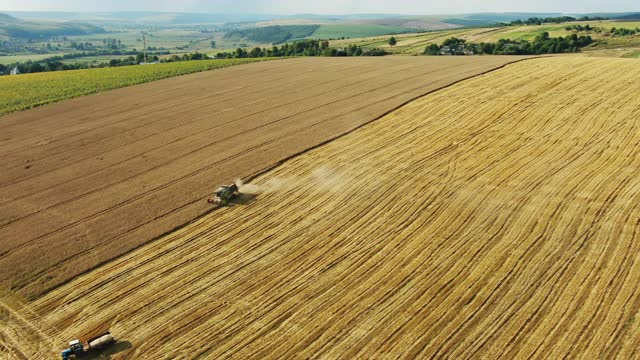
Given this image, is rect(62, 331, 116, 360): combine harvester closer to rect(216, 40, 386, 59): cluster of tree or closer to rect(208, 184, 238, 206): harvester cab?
rect(208, 184, 238, 206): harvester cab

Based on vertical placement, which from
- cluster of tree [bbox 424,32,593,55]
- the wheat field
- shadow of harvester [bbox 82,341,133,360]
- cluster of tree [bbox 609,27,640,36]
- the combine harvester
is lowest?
shadow of harvester [bbox 82,341,133,360]

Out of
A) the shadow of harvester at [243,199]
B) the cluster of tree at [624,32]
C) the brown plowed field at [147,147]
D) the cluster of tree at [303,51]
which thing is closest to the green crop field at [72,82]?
the brown plowed field at [147,147]

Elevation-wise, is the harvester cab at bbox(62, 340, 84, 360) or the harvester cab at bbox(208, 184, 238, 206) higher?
the harvester cab at bbox(208, 184, 238, 206)

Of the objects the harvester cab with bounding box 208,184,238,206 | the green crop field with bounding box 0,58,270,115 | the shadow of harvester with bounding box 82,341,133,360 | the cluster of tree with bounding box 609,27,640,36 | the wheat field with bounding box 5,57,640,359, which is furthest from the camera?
the cluster of tree with bounding box 609,27,640,36

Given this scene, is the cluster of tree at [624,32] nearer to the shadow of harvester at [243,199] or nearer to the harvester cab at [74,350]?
the shadow of harvester at [243,199]

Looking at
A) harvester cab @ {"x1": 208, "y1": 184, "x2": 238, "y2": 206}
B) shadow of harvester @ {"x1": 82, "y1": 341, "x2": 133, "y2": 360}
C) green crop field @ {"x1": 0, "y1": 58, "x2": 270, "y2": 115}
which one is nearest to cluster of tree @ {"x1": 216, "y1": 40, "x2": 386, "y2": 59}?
green crop field @ {"x1": 0, "y1": 58, "x2": 270, "y2": 115}

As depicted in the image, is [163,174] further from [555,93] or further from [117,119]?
[555,93]

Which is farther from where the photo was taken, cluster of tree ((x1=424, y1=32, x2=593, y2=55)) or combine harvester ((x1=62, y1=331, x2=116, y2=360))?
cluster of tree ((x1=424, y1=32, x2=593, y2=55))
